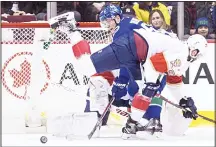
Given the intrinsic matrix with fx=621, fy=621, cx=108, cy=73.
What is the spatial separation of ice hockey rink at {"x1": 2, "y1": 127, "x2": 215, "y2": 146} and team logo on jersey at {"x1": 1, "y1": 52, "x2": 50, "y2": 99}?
701 millimetres

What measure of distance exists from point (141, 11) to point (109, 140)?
54.5 inches

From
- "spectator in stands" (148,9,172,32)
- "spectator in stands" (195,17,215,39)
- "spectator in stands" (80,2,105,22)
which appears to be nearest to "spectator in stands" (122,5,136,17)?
"spectator in stands" (80,2,105,22)

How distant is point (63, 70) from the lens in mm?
4695

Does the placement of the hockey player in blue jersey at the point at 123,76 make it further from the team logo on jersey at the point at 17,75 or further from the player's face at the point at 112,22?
the team logo on jersey at the point at 17,75

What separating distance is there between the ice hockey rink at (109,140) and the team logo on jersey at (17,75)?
0.70m

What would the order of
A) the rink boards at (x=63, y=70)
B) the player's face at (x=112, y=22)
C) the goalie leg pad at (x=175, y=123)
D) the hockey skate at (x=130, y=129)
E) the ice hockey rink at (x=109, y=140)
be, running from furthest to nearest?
the rink boards at (x=63, y=70) < the goalie leg pad at (x=175, y=123) < the player's face at (x=112, y=22) < the hockey skate at (x=130, y=129) < the ice hockey rink at (x=109, y=140)

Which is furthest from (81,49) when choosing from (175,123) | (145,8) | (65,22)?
(145,8)

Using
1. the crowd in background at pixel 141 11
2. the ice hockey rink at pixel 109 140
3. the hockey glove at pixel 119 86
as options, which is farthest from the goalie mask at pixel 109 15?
the crowd in background at pixel 141 11

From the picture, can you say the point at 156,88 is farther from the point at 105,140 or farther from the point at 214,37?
the point at 214,37

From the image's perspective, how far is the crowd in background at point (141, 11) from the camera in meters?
4.73

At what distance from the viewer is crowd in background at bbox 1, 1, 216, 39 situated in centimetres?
473

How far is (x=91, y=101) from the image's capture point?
4125 mm

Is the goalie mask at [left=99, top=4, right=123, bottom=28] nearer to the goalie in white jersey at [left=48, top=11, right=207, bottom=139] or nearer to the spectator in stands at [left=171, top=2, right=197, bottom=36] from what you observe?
the goalie in white jersey at [left=48, top=11, right=207, bottom=139]

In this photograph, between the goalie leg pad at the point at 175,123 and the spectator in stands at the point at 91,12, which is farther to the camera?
the spectator in stands at the point at 91,12
